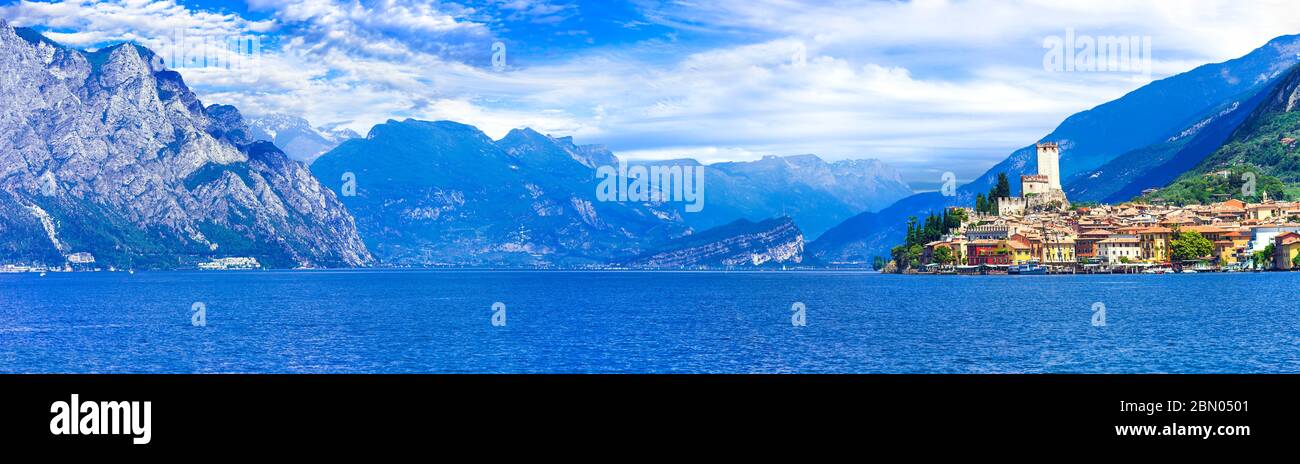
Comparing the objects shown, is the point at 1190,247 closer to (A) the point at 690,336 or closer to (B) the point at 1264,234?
(B) the point at 1264,234

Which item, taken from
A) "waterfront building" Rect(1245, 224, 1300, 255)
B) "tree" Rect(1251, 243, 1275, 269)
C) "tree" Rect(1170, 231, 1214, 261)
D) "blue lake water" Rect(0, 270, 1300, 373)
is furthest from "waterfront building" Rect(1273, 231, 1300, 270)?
"blue lake water" Rect(0, 270, 1300, 373)

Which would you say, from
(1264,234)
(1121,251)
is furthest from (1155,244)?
(1264,234)

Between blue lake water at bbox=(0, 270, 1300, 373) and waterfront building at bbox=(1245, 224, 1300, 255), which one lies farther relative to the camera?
waterfront building at bbox=(1245, 224, 1300, 255)

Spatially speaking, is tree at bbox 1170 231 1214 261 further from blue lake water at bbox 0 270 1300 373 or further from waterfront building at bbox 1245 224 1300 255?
blue lake water at bbox 0 270 1300 373

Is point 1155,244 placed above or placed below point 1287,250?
above
